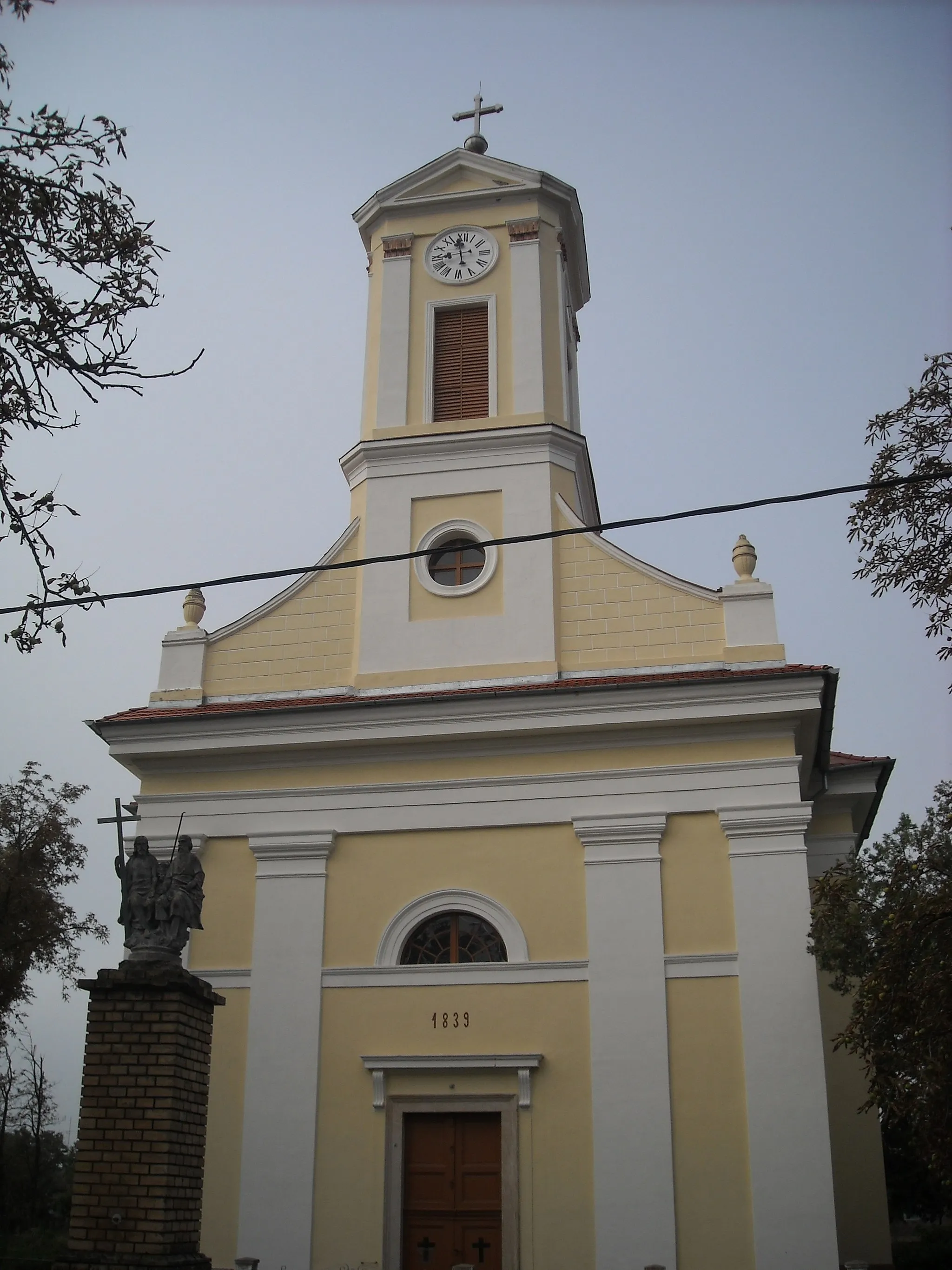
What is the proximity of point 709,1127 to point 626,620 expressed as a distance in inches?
246

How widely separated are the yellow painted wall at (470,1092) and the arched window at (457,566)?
547 centimetres

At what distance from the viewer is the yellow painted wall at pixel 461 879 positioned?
16.1m

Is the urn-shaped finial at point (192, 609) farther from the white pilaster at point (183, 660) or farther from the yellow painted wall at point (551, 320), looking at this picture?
the yellow painted wall at point (551, 320)

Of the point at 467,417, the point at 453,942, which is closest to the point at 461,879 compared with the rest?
the point at 453,942

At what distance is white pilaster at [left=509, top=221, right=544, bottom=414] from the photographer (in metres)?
19.5

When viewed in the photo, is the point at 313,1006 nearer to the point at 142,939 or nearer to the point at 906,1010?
the point at 142,939

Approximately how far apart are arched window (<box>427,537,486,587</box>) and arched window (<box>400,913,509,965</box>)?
14.8 ft

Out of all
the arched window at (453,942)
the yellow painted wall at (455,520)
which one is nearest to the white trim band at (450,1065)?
the arched window at (453,942)

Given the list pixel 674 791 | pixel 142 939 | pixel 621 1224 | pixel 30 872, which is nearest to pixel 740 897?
pixel 674 791

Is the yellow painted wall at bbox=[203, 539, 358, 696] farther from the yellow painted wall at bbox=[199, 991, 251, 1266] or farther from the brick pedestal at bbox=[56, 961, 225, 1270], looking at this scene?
the brick pedestal at bbox=[56, 961, 225, 1270]

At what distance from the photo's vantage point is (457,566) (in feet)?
60.7

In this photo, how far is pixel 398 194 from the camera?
21.2 m

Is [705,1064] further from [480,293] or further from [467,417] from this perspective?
[480,293]

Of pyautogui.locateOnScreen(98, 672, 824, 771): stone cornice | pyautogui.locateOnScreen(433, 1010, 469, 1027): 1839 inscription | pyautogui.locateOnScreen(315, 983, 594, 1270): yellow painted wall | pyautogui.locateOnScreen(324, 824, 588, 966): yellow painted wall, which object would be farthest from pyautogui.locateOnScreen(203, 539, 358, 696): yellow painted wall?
pyautogui.locateOnScreen(433, 1010, 469, 1027): 1839 inscription
